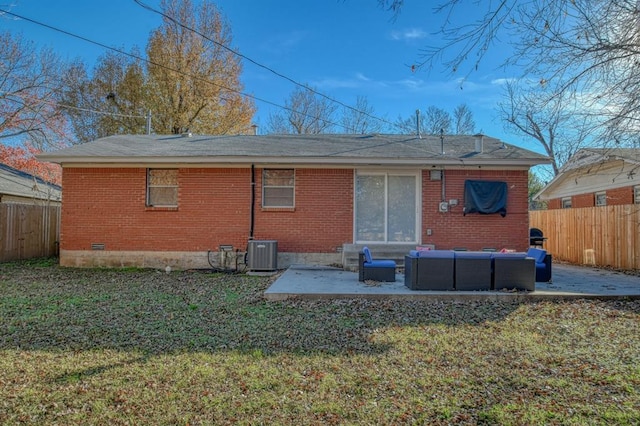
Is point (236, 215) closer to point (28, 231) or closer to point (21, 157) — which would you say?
point (28, 231)

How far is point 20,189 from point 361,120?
19713 millimetres

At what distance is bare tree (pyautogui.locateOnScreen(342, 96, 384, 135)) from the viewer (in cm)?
2602

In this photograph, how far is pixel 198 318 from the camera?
558 cm

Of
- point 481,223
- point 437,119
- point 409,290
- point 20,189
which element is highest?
point 437,119

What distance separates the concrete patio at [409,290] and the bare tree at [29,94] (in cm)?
1920

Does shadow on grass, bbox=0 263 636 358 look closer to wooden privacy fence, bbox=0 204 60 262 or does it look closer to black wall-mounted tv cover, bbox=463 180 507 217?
black wall-mounted tv cover, bbox=463 180 507 217

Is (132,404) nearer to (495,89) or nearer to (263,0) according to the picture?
(495,89)

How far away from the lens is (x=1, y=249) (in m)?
11.9

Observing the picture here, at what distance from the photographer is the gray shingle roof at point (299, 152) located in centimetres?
1022

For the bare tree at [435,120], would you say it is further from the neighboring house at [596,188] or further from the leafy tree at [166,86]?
the leafy tree at [166,86]

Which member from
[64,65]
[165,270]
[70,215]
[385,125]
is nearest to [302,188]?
[165,270]

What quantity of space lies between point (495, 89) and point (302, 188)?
18.7ft

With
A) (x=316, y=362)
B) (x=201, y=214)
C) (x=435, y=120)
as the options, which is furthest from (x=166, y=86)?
(x=316, y=362)

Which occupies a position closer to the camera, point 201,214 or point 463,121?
point 201,214
